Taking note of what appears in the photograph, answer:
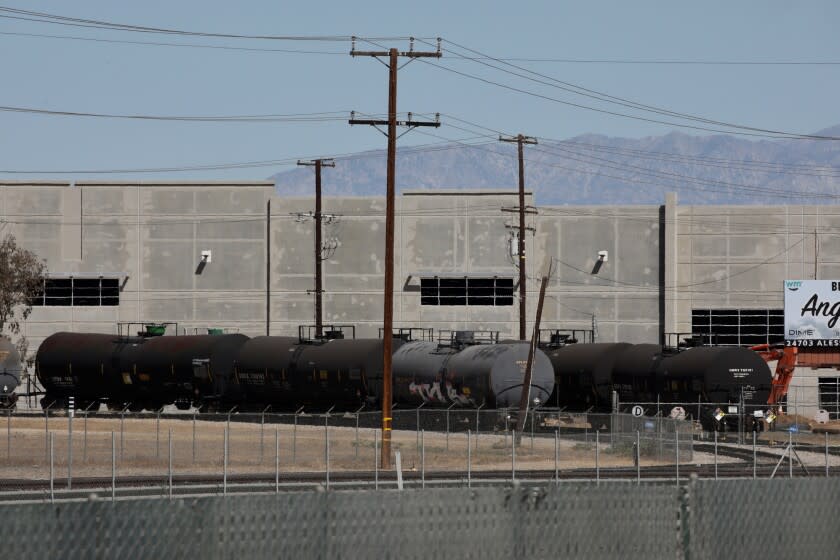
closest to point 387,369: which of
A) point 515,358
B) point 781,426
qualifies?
point 515,358

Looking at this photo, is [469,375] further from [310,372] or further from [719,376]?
[310,372]

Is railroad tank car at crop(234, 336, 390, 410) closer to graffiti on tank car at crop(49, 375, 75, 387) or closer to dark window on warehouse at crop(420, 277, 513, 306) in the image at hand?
graffiti on tank car at crop(49, 375, 75, 387)

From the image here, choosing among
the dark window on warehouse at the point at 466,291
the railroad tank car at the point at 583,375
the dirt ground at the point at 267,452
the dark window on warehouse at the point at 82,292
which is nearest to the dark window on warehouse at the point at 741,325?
the dark window on warehouse at the point at 466,291

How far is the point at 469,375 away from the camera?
56.4m

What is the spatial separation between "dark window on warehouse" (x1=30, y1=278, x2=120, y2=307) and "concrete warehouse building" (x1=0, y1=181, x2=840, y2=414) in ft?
0.30

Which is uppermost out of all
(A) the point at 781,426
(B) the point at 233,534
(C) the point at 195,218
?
(C) the point at 195,218

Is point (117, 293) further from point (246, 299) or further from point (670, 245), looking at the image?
point (670, 245)

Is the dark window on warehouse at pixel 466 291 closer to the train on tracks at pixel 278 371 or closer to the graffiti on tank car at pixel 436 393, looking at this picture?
the train on tracks at pixel 278 371

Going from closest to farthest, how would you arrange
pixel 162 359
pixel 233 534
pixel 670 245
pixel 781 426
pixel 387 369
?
pixel 233 534 → pixel 387 369 → pixel 781 426 → pixel 162 359 → pixel 670 245

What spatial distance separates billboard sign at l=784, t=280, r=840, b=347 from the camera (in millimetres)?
79438

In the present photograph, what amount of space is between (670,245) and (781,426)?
959 inches

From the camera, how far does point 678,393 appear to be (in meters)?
58.3

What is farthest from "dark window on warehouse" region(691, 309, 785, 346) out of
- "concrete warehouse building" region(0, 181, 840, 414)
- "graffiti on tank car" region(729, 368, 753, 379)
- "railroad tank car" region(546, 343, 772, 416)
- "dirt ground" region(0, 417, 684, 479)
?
"dirt ground" region(0, 417, 684, 479)

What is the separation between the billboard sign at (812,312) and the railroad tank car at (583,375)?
787 inches
